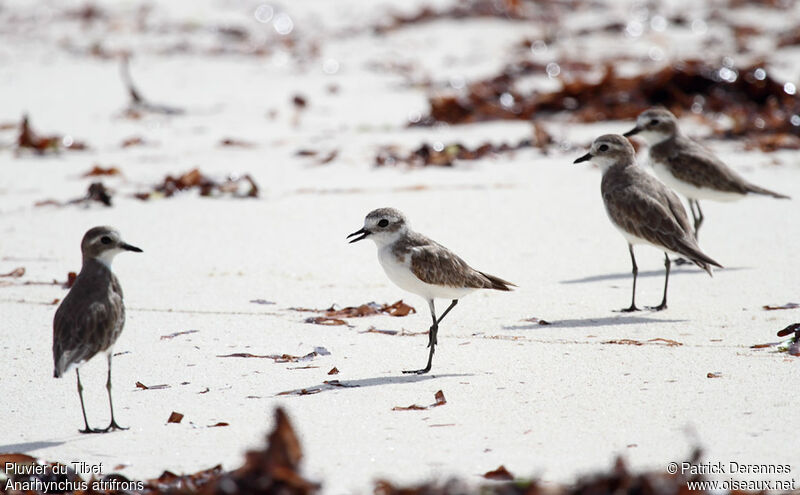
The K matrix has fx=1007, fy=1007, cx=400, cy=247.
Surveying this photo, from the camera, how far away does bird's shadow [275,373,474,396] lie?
455cm

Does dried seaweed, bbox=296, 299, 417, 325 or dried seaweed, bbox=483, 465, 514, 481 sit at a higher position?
dried seaweed, bbox=296, 299, 417, 325

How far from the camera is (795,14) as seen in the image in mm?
15445

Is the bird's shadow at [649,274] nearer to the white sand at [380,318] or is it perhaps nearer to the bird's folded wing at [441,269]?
the white sand at [380,318]

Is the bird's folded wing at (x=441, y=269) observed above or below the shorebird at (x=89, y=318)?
above

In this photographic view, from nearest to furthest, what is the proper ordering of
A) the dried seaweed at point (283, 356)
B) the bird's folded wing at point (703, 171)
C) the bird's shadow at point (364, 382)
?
the bird's shadow at point (364, 382) < the dried seaweed at point (283, 356) < the bird's folded wing at point (703, 171)

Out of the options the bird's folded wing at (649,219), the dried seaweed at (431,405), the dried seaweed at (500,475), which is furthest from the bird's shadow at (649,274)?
the dried seaweed at (500,475)

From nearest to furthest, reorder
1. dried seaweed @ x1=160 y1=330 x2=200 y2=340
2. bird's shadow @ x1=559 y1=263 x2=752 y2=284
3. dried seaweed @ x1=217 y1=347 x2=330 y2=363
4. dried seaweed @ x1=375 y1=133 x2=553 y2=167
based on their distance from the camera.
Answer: dried seaweed @ x1=217 y1=347 x2=330 y2=363, dried seaweed @ x1=160 y1=330 x2=200 y2=340, bird's shadow @ x1=559 y1=263 x2=752 y2=284, dried seaweed @ x1=375 y1=133 x2=553 y2=167

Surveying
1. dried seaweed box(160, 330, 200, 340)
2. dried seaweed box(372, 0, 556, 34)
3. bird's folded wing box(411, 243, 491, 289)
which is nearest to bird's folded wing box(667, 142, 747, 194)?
bird's folded wing box(411, 243, 491, 289)

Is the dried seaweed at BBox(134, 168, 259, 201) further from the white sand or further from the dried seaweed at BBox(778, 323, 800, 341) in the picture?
the dried seaweed at BBox(778, 323, 800, 341)

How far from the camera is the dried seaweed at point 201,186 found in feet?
26.8

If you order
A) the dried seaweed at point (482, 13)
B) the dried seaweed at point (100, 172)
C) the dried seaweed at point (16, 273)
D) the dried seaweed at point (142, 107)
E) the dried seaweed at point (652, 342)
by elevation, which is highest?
the dried seaweed at point (482, 13)

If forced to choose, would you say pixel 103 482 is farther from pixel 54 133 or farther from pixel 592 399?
pixel 54 133

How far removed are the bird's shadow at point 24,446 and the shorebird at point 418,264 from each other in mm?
1847

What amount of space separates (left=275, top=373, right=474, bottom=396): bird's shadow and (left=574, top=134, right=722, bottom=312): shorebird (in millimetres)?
1581
